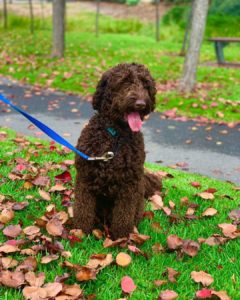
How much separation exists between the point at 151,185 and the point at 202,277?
5.44ft

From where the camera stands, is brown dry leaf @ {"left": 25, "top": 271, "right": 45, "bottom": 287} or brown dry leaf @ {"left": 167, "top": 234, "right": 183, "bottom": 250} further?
brown dry leaf @ {"left": 167, "top": 234, "right": 183, "bottom": 250}

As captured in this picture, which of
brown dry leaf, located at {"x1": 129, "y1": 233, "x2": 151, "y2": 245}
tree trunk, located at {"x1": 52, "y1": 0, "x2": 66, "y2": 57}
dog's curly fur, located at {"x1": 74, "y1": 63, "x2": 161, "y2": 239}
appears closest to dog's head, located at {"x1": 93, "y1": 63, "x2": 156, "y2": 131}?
dog's curly fur, located at {"x1": 74, "y1": 63, "x2": 161, "y2": 239}

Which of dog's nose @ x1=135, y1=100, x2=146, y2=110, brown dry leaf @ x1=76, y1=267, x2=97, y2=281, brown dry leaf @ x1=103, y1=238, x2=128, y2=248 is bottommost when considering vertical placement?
brown dry leaf @ x1=103, y1=238, x2=128, y2=248

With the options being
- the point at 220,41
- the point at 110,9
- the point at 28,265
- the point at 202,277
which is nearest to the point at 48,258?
the point at 28,265

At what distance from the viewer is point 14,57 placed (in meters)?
14.2

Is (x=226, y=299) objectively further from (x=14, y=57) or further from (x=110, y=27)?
(x=110, y=27)

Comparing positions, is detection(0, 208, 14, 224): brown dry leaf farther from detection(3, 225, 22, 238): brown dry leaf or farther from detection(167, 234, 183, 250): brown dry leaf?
Answer: detection(167, 234, 183, 250): brown dry leaf

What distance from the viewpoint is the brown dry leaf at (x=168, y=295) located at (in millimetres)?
2849

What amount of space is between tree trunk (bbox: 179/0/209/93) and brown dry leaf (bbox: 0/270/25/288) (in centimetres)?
788

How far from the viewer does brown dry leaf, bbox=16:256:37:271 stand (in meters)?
3.00

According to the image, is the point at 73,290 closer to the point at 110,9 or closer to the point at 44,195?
the point at 44,195

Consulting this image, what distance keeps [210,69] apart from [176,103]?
4.32m

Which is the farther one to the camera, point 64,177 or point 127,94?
point 64,177

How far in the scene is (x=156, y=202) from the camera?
14.3 ft
